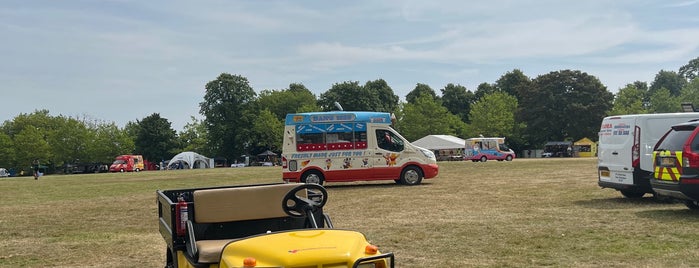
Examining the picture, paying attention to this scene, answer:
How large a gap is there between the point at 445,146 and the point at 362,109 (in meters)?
23.0

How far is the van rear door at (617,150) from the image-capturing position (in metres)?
13.0

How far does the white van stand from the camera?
12695mm

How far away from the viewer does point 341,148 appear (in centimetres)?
2000

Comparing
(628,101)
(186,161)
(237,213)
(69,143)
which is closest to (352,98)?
(186,161)


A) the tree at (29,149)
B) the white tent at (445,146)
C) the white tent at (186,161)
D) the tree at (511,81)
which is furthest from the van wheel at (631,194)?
the tree at (29,149)

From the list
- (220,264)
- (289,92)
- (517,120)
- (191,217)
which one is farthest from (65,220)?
(289,92)

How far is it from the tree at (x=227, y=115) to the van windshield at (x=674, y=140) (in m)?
82.2

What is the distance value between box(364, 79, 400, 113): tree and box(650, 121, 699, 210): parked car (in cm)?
8168

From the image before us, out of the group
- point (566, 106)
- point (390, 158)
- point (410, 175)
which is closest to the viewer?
point (390, 158)

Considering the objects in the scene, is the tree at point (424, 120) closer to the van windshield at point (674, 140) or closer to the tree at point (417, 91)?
the tree at point (417, 91)

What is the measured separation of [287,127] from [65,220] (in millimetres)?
8616

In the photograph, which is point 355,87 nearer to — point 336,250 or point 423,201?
point 423,201

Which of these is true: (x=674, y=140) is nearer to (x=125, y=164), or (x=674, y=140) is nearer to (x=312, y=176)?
(x=312, y=176)

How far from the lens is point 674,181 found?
10.4 m
